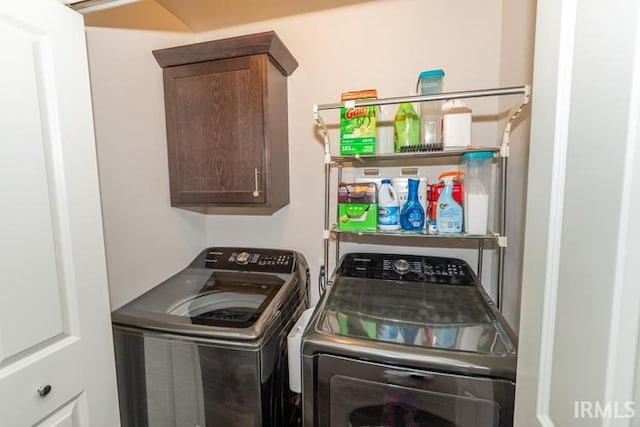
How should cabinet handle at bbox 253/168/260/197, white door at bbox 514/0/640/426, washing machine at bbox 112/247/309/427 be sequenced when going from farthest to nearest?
cabinet handle at bbox 253/168/260/197 < washing machine at bbox 112/247/309/427 < white door at bbox 514/0/640/426

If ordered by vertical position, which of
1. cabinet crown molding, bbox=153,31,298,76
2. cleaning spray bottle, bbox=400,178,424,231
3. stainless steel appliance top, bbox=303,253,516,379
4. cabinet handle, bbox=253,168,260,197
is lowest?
stainless steel appliance top, bbox=303,253,516,379

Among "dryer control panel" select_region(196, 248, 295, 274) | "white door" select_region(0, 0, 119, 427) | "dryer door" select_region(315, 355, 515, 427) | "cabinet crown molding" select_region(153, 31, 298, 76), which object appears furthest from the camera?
"dryer control panel" select_region(196, 248, 295, 274)

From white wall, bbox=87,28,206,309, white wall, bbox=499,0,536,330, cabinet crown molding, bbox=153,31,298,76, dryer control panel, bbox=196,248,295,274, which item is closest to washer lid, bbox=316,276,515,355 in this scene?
white wall, bbox=499,0,536,330

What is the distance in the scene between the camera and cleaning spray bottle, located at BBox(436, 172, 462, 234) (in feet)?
4.18

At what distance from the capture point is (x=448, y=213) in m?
1.28

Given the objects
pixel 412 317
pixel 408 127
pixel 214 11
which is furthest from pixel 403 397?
pixel 214 11

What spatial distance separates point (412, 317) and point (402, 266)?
15.9 inches

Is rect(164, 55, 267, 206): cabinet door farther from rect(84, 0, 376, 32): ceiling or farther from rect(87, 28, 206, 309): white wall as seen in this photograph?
rect(84, 0, 376, 32): ceiling

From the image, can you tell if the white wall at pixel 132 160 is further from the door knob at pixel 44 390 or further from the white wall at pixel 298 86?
the door knob at pixel 44 390

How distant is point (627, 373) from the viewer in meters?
0.40

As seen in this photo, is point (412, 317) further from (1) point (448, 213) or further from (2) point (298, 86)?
(2) point (298, 86)

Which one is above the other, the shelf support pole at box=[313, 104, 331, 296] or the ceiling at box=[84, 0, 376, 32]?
the ceiling at box=[84, 0, 376, 32]

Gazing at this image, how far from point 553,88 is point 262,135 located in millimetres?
1159

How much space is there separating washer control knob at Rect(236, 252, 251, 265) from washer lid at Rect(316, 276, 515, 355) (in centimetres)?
62
